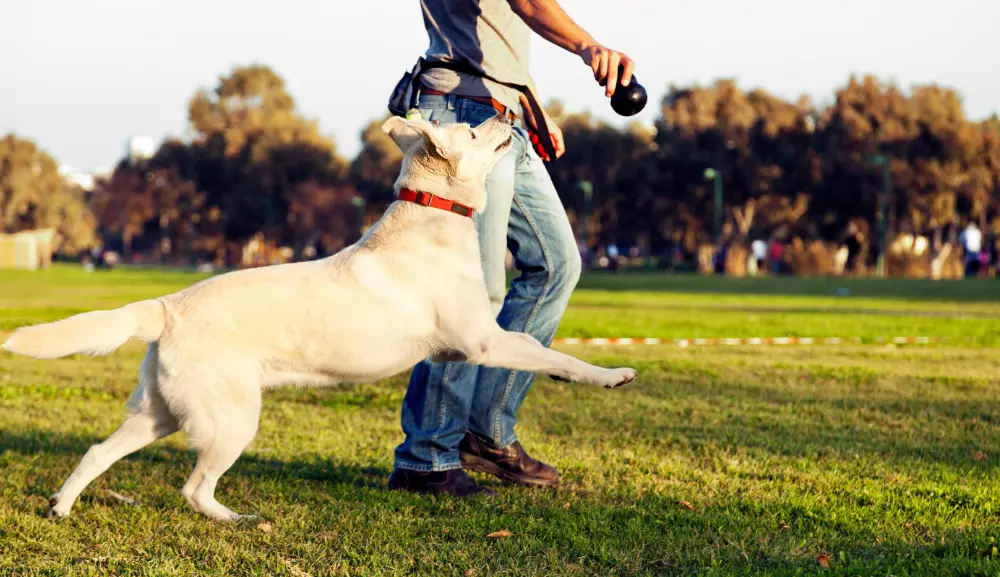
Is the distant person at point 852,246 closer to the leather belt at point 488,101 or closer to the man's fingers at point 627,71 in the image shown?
the leather belt at point 488,101

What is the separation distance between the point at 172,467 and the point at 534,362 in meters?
2.11

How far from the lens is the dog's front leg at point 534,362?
4.22 m

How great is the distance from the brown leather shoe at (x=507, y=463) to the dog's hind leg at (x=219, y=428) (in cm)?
131

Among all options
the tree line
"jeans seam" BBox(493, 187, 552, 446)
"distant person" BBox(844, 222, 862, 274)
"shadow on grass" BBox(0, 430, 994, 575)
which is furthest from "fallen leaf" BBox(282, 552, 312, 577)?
"distant person" BBox(844, 222, 862, 274)

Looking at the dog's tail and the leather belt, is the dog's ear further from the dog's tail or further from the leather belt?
the dog's tail

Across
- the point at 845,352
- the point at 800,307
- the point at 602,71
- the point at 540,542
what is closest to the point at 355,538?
the point at 540,542

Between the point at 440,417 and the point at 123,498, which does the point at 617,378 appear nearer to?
the point at 440,417

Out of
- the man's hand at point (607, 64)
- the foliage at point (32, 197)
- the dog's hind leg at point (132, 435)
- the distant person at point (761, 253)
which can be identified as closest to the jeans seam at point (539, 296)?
the man's hand at point (607, 64)

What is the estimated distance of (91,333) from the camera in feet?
13.1

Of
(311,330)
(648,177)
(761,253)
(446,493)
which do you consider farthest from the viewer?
(761,253)

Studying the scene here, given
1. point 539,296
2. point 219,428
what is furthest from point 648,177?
point 219,428

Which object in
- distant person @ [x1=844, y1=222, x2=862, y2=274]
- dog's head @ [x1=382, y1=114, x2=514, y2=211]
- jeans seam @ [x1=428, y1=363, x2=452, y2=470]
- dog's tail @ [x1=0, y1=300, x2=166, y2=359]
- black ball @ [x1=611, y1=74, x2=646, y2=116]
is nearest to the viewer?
dog's tail @ [x1=0, y1=300, x2=166, y2=359]

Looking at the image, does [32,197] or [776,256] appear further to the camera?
[32,197]

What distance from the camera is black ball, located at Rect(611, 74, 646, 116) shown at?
15.1 feet
